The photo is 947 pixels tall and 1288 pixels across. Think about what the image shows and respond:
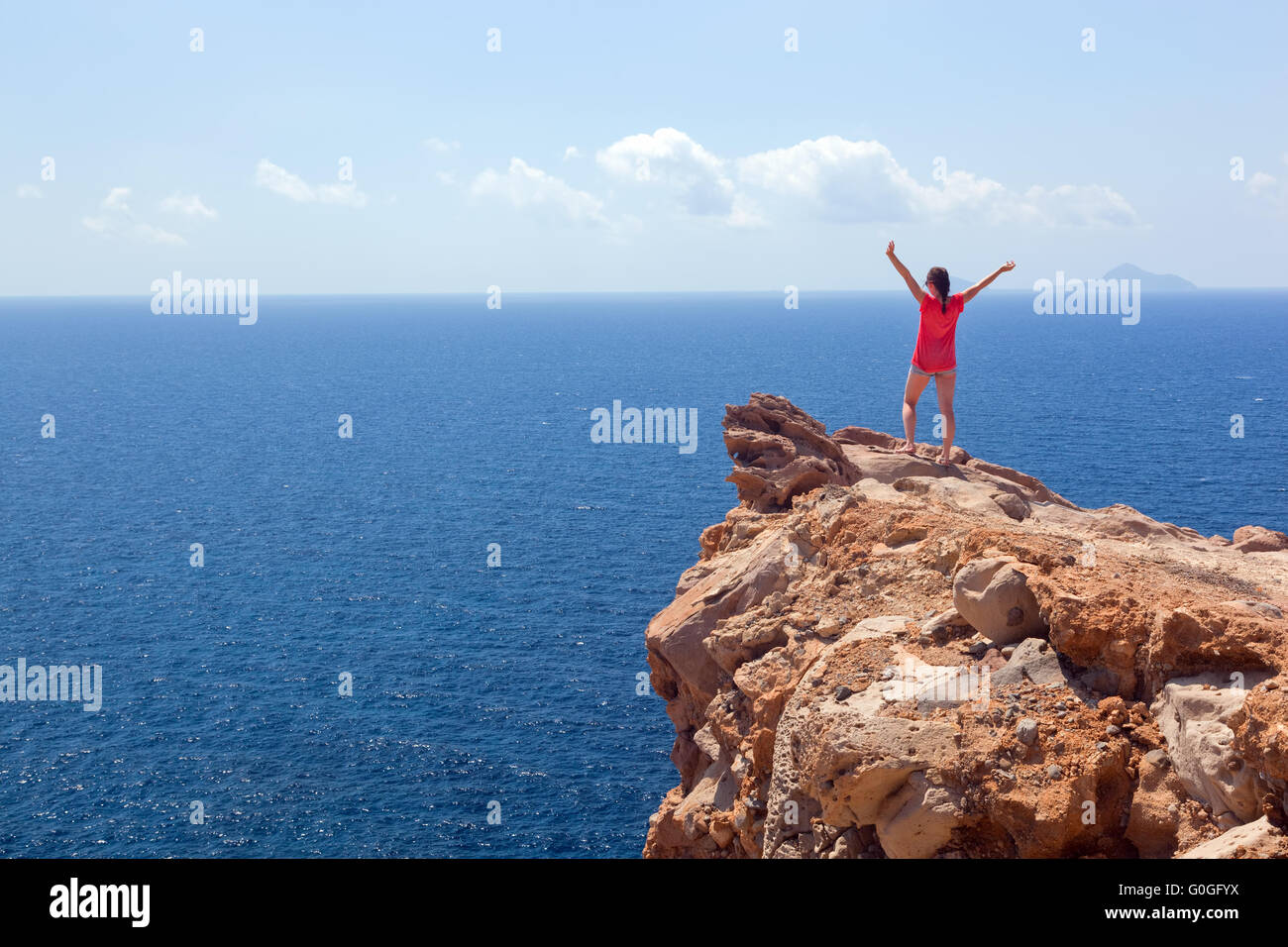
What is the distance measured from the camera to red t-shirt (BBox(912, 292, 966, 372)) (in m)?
21.7

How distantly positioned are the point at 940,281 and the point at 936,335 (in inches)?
53.6

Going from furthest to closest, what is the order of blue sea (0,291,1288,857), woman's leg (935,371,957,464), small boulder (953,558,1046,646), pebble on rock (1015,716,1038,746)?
blue sea (0,291,1288,857) → woman's leg (935,371,957,464) → small boulder (953,558,1046,646) → pebble on rock (1015,716,1038,746)

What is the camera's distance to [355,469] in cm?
11519

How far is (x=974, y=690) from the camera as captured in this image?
50.0 feet

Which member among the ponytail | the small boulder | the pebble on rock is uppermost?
the ponytail

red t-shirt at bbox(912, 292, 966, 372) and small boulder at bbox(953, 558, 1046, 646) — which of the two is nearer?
small boulder at bbox(953, 558, 1046, 646)

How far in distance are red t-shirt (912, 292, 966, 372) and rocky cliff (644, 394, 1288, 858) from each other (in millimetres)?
3264

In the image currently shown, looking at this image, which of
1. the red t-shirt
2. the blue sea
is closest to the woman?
the red t-shirt

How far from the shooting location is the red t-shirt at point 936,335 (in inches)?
856

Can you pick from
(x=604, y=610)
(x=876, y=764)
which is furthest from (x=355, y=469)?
(x=876, y=764)

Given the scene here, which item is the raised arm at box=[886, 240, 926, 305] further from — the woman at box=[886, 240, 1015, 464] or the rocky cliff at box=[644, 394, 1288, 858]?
the rocky cliff at box=[644, 394, 1288, 858]

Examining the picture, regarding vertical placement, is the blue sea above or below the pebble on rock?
below

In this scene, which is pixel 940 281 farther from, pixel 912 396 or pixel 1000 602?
pixel 1000 602

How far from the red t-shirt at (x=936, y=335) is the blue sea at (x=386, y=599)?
1140 inches
